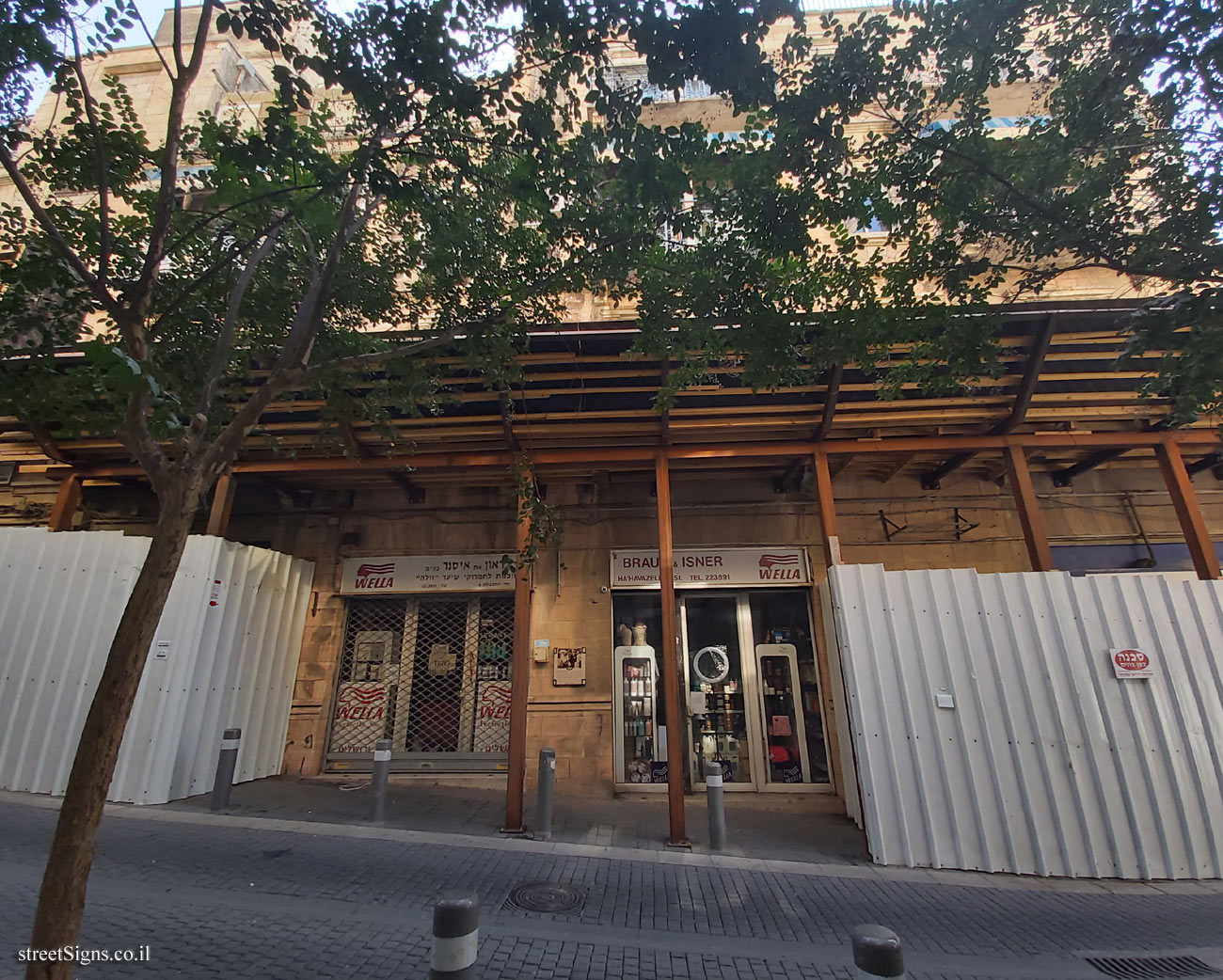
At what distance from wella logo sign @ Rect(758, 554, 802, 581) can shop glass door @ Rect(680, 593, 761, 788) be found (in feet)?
1.91

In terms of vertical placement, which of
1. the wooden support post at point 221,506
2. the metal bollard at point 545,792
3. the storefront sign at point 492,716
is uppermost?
the wooden support post at point 221,506

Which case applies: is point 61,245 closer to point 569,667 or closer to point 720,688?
point 569,667

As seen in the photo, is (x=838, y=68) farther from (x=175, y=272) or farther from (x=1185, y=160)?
(x=175, y=272)

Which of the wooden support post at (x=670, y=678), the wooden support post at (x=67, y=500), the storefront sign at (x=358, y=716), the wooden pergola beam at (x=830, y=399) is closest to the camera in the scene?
the wooden support post at (x=670, y=678)

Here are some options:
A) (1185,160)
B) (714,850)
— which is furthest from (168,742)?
(1185,160)

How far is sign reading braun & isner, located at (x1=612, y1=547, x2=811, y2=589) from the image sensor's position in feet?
28.4

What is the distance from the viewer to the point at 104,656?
654 cm

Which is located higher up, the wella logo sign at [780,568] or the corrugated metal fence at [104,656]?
the wella logo sign at [780,568]

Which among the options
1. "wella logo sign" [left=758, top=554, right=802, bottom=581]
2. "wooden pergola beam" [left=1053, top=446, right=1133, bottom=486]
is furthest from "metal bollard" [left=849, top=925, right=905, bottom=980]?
"wooden pergola beam" [left=1053, top=446, right=1133, bottom=486]

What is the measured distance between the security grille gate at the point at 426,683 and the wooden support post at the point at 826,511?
4.79m

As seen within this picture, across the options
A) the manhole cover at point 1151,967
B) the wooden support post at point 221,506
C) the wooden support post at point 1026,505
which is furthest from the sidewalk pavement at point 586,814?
the wooden support post at point 1026,505

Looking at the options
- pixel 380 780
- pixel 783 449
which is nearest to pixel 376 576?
pixel 380 780

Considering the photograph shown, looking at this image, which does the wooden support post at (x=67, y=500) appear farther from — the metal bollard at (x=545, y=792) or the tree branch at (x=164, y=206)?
the metal bollard at (x=545, y=792)

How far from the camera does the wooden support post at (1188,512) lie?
6.73 metres
